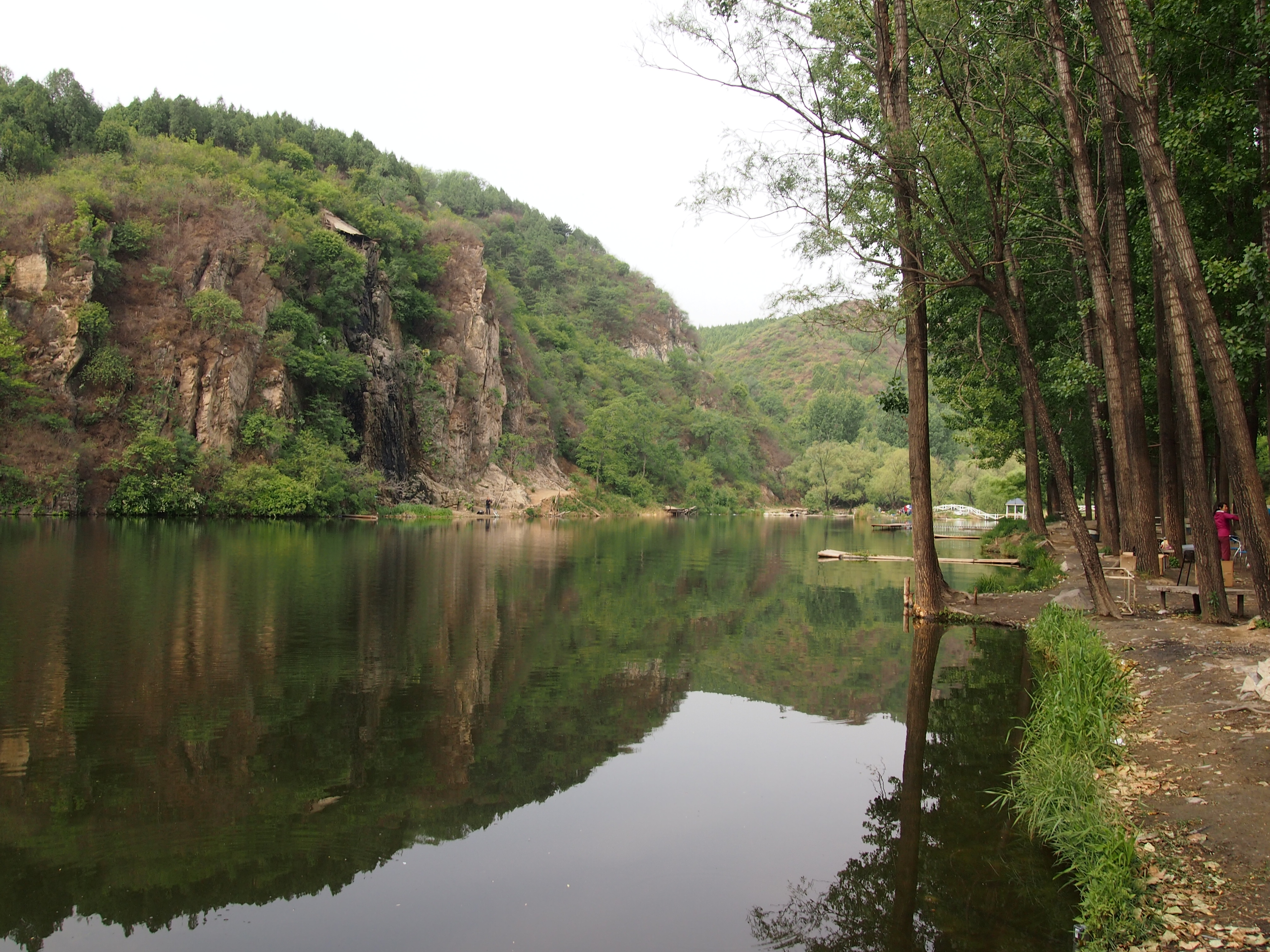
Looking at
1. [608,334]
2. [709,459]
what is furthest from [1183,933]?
[608,334]

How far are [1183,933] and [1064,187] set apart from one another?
19375 millimetres

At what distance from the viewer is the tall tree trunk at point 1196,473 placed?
→ 40.9 ft

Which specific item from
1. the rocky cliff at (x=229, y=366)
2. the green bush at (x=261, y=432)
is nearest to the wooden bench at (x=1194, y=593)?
the rocky cliff at (x=229, y=366)

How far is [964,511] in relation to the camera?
94812mm

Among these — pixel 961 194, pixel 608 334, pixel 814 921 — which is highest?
pixel 608 334

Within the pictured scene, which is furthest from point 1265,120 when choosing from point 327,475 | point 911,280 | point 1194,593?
point 327,475

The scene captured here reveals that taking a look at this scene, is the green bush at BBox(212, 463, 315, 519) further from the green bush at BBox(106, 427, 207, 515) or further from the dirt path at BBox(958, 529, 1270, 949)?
the dirt path at BBox(958, 529, 1270, 949)

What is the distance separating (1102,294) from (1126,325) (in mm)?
919

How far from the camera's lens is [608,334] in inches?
5192

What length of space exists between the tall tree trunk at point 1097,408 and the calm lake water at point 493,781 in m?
9.38

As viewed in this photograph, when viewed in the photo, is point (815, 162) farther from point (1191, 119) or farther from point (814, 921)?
point (814, 921)

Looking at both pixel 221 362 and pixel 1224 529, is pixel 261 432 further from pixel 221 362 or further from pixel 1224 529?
pixel 1224 529

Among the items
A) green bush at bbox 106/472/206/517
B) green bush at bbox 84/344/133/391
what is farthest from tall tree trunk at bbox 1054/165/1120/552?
green bush at bbox 84/344/133/391

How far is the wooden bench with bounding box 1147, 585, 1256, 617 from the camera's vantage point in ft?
43.2
